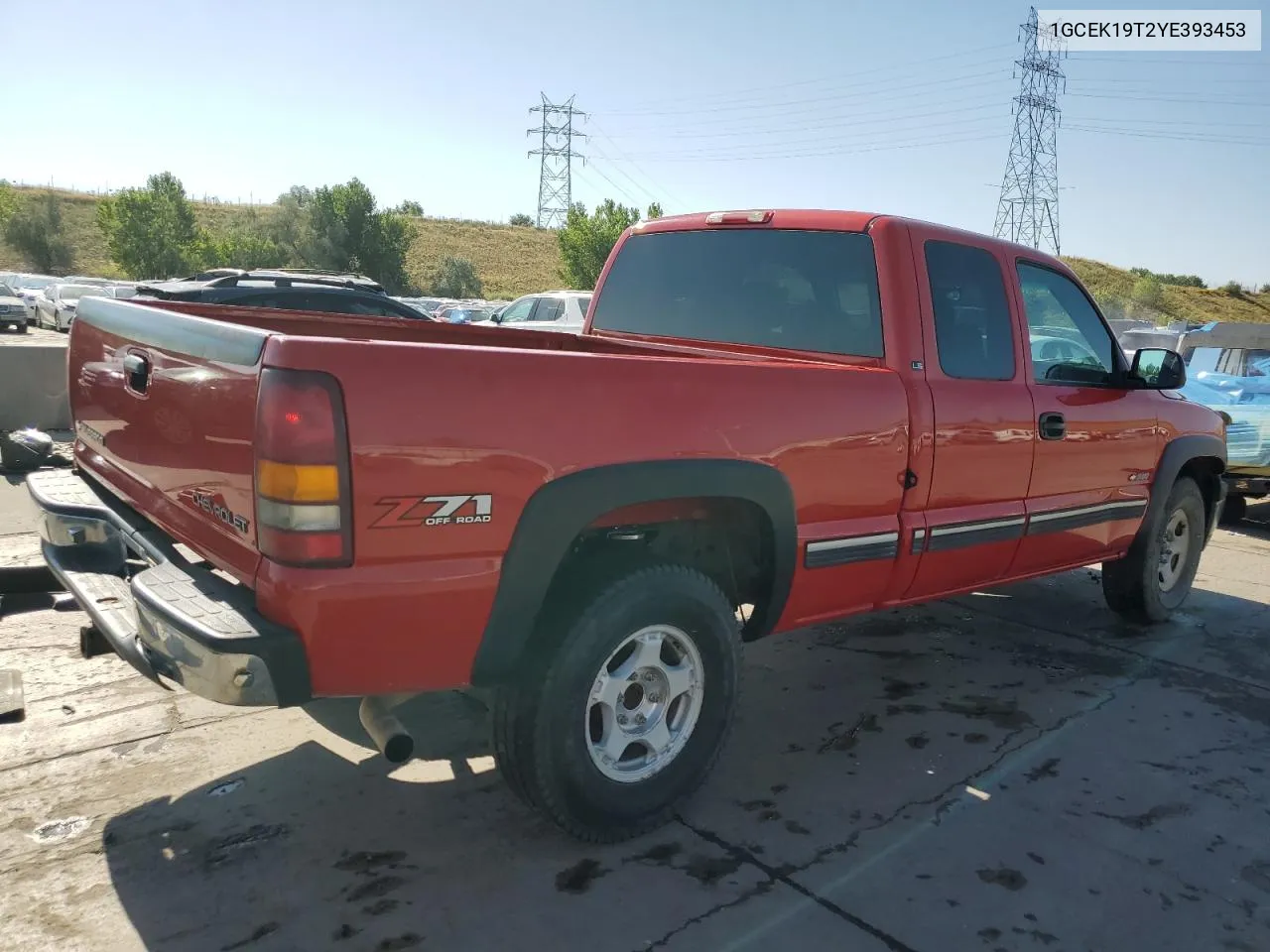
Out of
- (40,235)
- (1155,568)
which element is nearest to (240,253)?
(40,235)

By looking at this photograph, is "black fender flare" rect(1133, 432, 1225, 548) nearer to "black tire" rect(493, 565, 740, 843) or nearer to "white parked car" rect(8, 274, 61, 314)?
"black tire" rect(493, 565, 740, 843)

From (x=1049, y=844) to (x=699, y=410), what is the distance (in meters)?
1.84

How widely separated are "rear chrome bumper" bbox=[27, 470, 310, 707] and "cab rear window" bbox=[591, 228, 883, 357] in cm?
230

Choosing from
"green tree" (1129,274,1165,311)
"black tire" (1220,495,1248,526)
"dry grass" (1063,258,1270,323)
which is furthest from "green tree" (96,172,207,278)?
"green tree" (1129,274,1165,311)

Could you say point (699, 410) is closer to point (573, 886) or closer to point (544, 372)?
point (544, 372)

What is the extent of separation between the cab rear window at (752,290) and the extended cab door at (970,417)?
0.85 ft

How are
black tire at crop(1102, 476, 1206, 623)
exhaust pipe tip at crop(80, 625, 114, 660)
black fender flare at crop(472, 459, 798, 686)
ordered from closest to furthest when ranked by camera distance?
black fender flare at crop(472, 459, 798, 686) → exhaust pipe tip at crop(80, 625, 114, 660) → black tire at crop(1102, 476, 1206, 623)

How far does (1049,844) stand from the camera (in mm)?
3066

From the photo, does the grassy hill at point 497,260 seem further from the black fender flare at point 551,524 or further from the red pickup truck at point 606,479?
the black fender flare at point 551,524

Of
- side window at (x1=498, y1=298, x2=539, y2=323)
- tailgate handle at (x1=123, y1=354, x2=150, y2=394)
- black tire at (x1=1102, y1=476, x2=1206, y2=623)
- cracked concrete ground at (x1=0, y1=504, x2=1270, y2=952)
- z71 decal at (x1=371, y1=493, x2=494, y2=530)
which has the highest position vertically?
side window at (x1=498, y1=298, x2=539, y2=323)

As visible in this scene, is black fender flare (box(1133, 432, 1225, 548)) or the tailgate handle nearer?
the tailgate handle

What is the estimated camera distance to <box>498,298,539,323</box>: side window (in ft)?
55.5

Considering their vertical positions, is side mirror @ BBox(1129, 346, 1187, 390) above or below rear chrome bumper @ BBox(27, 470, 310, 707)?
above

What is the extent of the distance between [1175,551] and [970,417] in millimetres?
2786
